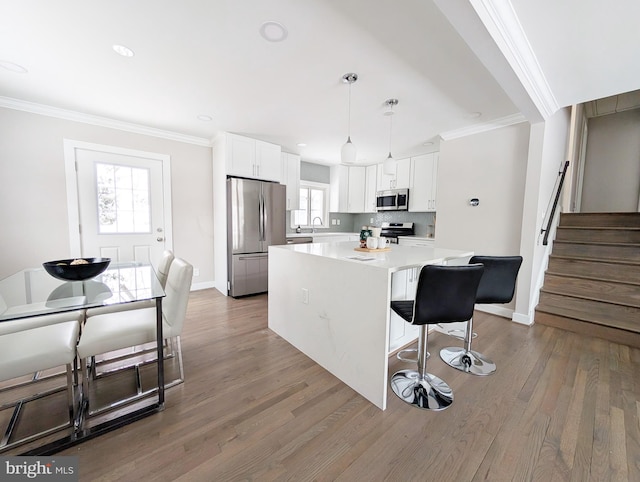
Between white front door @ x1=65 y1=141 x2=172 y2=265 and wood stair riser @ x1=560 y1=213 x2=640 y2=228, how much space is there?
20.3 feet

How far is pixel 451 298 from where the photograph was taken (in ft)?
5.01

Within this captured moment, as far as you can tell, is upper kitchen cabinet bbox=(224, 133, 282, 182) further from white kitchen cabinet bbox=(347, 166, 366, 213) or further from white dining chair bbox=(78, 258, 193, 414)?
white dining chair bbox=(78, 258, 193, 414)

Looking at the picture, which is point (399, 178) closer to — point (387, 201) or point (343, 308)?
point (387, 201)

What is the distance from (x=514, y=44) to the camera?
1673 mm

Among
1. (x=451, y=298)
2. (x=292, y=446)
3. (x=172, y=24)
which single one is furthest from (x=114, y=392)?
(x=172, y=24)

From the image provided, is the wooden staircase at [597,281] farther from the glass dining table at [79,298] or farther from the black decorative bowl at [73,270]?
the black decorative bowl at [73,270]

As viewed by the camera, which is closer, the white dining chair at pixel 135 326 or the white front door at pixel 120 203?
the white dining chair at pixel 135 326

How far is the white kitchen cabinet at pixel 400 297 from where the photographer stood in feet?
7.14

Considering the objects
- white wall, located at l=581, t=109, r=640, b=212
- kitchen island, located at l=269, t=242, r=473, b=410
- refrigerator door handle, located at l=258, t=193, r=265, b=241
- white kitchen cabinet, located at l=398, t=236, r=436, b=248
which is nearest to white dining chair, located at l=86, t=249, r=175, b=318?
kitchen island, located at l=269, t=242, r=473, b=410

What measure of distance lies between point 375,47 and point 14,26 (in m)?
2.49

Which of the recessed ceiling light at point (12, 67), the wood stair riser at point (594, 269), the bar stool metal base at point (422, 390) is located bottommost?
the bar stool metal base at point (422, 390)

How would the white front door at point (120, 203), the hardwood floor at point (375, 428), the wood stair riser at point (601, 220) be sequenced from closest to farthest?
the hardwood floor at point (375, 428) < the white front door at point (120, 203) < the wood stair riser at point (601, 220)

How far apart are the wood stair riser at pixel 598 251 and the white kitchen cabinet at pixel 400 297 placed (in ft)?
8.79

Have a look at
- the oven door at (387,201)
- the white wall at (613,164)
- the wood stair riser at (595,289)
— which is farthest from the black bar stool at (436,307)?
the white wall at (613,164)
